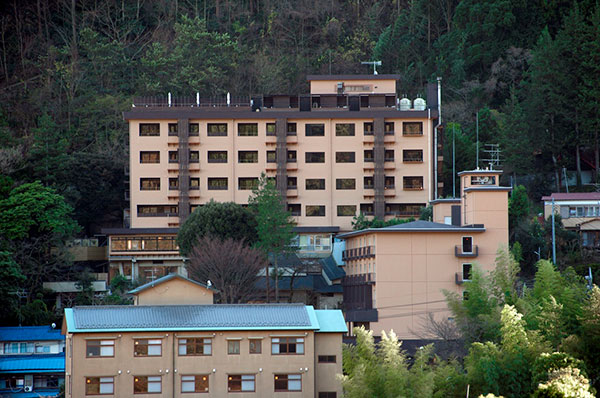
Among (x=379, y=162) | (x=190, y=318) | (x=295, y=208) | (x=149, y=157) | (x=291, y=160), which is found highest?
(x=149, y=157)

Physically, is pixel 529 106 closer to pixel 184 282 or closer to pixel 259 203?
pixel 259 203

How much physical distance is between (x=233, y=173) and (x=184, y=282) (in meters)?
31.1

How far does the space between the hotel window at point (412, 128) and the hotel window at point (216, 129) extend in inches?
554

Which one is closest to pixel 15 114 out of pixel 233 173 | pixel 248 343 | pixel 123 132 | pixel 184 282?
pixel 123 132

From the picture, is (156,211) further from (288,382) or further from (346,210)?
(288,382)

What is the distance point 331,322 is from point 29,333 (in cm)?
2010

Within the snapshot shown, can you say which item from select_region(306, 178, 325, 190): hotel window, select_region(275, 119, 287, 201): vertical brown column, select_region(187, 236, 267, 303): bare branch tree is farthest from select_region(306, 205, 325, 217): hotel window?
select_region(187, 236, 267, 303): bare branch tree

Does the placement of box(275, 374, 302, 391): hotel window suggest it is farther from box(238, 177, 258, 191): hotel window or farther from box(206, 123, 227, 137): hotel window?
box(206, 123, 227, 137): hotel window

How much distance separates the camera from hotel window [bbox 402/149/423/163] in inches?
3465

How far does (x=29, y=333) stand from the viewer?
214 feet

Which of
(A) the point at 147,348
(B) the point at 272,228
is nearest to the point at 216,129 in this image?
(B) the point at 272,228

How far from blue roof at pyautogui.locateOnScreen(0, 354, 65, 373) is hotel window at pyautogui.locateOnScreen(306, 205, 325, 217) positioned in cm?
2837

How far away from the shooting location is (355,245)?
73.8 metres

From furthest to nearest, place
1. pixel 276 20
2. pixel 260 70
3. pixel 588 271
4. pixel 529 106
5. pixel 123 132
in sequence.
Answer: pixel 276 20, pixel 260 70, pixel 123 132, pixel 529 106, pixel 588 271
